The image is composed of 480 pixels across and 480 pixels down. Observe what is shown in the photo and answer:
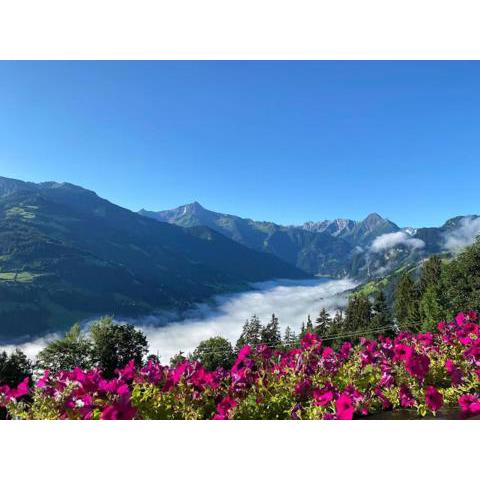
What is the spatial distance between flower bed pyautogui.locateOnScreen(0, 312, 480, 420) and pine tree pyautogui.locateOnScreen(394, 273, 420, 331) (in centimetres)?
6899

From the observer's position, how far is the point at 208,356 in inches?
2559

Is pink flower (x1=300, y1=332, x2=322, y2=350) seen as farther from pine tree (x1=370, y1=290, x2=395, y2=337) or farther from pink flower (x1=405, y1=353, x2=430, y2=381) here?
pine tree (x1=370, y1=290, x2=395, y2=337)

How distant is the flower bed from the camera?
301cm

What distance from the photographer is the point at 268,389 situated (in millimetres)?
3619

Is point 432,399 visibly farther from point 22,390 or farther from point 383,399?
point 22,390

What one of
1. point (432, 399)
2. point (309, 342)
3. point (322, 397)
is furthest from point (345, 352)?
point (322, 397)

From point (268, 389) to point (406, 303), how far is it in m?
78.1

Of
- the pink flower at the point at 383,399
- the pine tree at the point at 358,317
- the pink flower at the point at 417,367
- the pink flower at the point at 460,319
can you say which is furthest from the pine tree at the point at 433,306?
the pink flower at the point at 383,399

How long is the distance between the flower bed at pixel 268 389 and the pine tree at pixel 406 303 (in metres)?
69.0
